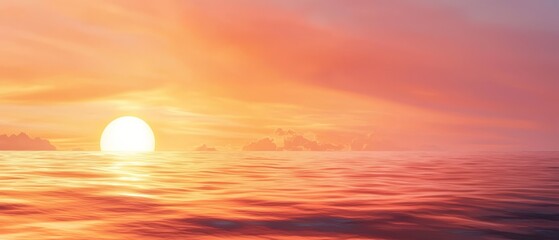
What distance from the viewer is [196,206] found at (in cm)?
1448

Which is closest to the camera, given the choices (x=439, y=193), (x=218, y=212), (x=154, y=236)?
(x=154, y=236)

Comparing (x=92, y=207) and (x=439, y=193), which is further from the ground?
(x=439, y=193)

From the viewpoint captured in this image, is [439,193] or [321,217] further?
→ [439,193]

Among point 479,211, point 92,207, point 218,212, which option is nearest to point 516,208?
point 479,211

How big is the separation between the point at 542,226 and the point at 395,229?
3.23 metres

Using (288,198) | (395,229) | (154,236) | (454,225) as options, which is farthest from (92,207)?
(454,225)

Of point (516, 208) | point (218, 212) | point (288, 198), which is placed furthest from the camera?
point (288, 198)

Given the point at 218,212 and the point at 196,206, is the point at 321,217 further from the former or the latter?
the point at 196,206

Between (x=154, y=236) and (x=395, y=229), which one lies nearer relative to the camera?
(x=154, y=236)

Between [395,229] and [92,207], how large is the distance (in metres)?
7.78

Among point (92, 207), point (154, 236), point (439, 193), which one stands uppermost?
point (439, 193)

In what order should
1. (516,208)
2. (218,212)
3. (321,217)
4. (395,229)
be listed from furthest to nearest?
(516,208)
(218,212)
(321,217)
(395,229)

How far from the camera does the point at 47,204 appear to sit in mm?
14523

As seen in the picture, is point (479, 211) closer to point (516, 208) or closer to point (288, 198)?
point (516, 208)
